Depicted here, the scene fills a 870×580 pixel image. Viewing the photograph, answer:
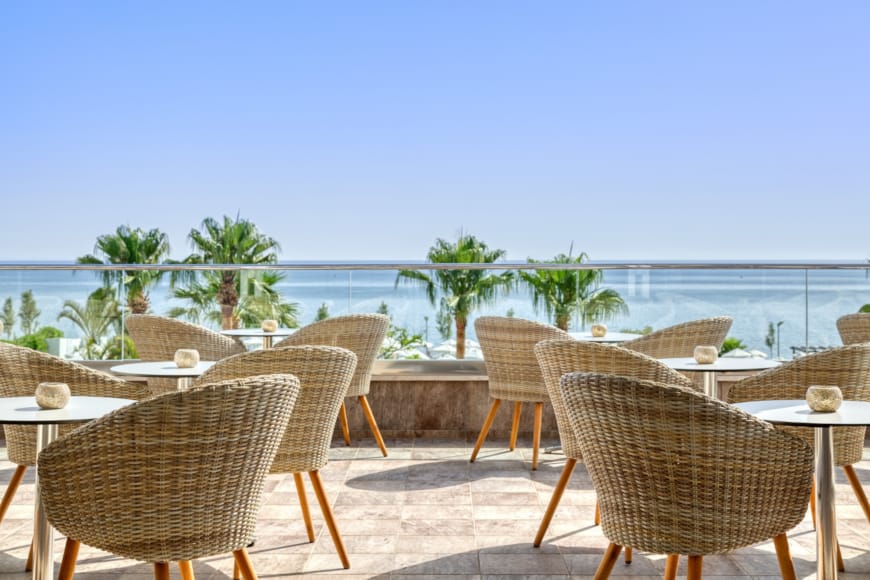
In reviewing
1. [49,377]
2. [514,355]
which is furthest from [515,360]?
[49,377]

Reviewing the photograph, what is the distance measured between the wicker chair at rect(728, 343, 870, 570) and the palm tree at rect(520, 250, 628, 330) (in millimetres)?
2549

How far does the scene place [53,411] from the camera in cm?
267

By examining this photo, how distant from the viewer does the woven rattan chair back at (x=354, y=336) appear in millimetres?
4867

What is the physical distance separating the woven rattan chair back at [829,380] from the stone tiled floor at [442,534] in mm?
440

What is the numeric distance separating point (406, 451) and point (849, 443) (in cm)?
273

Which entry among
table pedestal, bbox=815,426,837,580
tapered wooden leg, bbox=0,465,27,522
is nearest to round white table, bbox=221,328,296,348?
tapered wooden leg, bbox=0,465,27,522

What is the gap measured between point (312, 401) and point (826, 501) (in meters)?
1.68

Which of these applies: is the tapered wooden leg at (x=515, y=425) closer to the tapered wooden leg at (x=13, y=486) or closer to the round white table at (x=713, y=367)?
the round white table at (x=713, y=367)

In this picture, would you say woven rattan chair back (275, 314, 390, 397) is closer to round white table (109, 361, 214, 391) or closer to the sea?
round white table (109, 361, 214, 391)

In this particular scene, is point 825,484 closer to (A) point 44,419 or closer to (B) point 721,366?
(B) point 721,366

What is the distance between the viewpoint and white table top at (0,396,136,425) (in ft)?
8.19

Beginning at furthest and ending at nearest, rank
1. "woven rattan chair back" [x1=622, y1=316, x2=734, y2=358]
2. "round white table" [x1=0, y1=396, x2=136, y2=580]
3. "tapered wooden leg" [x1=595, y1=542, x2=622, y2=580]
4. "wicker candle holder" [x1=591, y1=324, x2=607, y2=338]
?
"wicker candle holder" [x1=591, y1=324, x2=607, y2=338]
"woven rattan chair back" [x1=622, y1=316, x2=734, y2=358]
"tapered wooden leg" [x1=595, y1=542, x2=622, y2=580]
"round white table" [x1=0, y1=396, x2=136, y2=580]

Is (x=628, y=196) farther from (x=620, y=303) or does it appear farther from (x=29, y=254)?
(x=620, y=303)

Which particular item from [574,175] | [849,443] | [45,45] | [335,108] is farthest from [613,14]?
[849,443]
